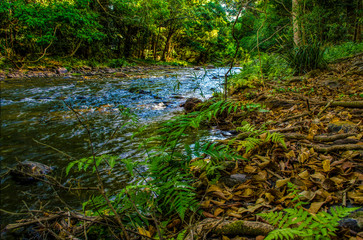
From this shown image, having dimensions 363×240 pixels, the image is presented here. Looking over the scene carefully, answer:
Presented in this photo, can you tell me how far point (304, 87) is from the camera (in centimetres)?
420

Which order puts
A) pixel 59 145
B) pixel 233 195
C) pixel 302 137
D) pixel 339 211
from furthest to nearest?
pixel 59 145 < pixel 302 137 < pixel 233 195 < pixel 339 211

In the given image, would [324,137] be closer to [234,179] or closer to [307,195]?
[307,195]

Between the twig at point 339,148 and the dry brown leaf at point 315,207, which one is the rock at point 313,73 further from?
the dry brown leaf at point 315,207

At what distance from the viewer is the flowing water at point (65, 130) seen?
2342mm

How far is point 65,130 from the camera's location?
4309mm

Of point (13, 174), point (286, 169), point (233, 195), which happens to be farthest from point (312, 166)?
point (13, 174)

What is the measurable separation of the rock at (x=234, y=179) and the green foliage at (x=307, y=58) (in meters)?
5.47

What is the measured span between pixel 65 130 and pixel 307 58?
6.79 metres

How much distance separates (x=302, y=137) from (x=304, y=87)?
8.65 ft

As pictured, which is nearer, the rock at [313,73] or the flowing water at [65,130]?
the flowing water at [65,130]

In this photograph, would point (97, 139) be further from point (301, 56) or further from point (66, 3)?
point (66, 3)

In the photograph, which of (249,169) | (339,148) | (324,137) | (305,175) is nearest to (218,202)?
(249,169)

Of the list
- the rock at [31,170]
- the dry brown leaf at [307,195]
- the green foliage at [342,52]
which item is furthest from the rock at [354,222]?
the green foliage at [342,52]

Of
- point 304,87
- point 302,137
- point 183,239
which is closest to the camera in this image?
point 183,239
